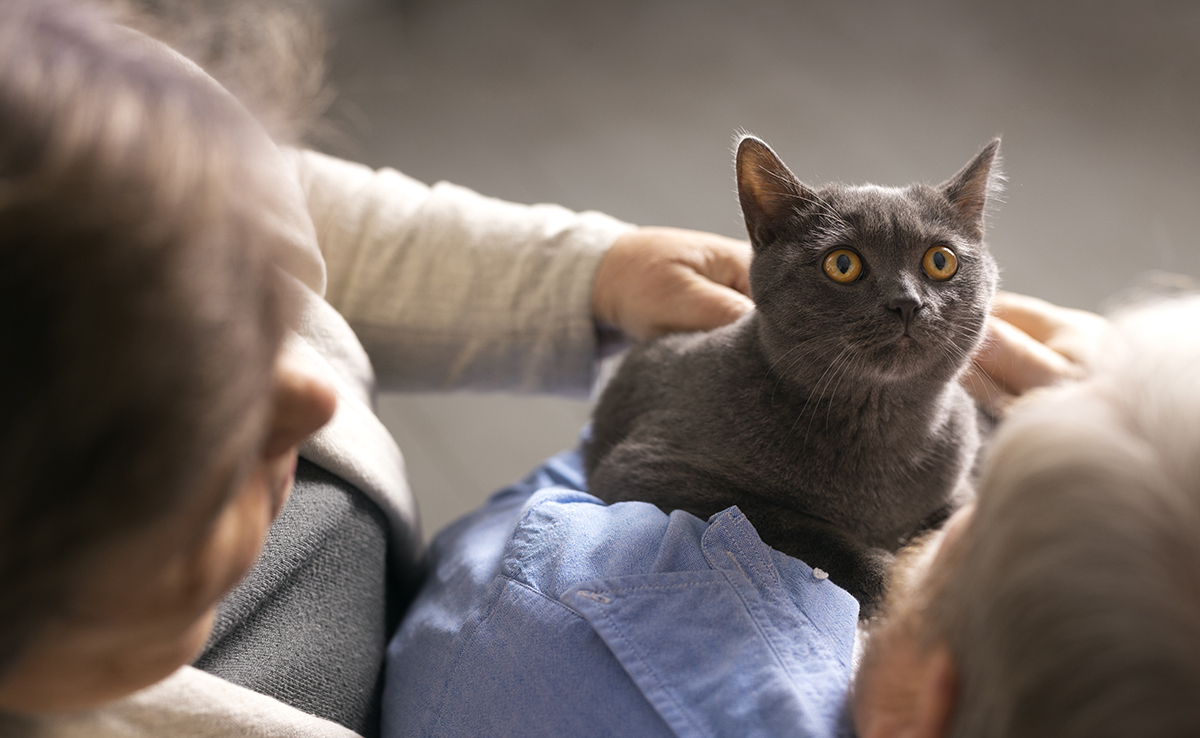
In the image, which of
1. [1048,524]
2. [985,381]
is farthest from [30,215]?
[985,381]

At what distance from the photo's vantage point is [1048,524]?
16.4 inches

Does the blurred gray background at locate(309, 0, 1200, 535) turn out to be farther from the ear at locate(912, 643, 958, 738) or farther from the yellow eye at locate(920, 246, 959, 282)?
the ear at locate(912, 643, 958, 738)

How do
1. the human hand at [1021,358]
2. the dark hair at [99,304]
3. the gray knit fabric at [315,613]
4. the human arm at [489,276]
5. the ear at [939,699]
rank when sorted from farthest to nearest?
1. the human arm at [489,276]
2. the human hand at [1021,358]
3. the gray knit fabric at [315,613]
4. the ear at [939,699]
5. the dark hair at [99,304]

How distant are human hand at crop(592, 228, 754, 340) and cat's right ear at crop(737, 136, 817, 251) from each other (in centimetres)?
20

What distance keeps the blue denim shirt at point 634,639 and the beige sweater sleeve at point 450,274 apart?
1.35 feet

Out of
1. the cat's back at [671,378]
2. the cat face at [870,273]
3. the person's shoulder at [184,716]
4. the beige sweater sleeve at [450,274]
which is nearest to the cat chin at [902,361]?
the cat face at [870,273]

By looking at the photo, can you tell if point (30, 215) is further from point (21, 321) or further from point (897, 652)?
point (897, 652)

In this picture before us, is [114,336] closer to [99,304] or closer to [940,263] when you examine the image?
[99,304]

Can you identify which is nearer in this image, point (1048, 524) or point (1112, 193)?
point (1048, 524)

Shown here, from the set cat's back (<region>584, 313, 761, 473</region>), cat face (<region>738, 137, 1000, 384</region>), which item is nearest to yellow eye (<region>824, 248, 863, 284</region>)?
cat face (<region>738, 137, 1000, 384</region>)

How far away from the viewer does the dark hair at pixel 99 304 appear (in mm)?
354

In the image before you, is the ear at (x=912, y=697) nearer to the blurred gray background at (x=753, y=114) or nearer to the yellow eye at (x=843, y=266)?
the yellow eye at (x=843, y=266)

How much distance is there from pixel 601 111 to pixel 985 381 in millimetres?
1465

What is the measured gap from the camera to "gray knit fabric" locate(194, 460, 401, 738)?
27.6 inches
